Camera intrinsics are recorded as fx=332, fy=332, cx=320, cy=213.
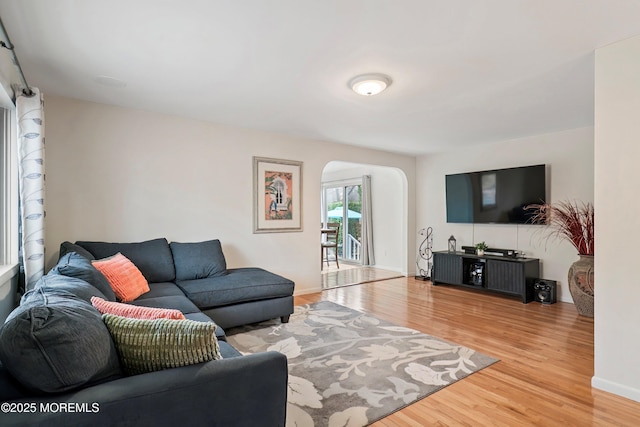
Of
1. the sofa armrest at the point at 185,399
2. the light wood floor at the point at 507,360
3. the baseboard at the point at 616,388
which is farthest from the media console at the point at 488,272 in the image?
the sofa armrest at the point at 185,399

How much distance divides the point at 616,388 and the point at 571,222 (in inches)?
93.5

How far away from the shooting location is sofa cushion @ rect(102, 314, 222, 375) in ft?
3.92

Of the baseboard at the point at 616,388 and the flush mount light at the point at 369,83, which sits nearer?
the baseboard at the point at 616,388

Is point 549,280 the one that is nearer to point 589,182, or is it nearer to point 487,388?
point 589,182

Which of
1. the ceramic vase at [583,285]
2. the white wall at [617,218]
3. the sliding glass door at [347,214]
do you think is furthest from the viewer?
the sliding glass door at [347,214]

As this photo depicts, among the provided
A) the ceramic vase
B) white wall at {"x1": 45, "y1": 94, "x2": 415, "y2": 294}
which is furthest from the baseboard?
white wall at {"x1": 45, "y1": 94, "x2": 415, "y2": 294}

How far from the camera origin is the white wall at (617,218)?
2115 millimetres

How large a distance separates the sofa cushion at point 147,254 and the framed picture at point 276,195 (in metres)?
1.27

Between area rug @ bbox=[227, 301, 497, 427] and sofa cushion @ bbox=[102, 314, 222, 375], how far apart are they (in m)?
1.04

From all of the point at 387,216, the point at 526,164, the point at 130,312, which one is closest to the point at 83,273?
the point at 130,312

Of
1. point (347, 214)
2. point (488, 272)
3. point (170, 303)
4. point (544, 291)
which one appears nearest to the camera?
point (170, 303)

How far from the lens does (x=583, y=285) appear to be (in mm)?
3887

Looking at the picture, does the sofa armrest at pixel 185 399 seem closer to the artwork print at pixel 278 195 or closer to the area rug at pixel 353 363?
the area rug at pixel 353 363

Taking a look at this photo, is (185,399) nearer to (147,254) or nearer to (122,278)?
(122,278)
